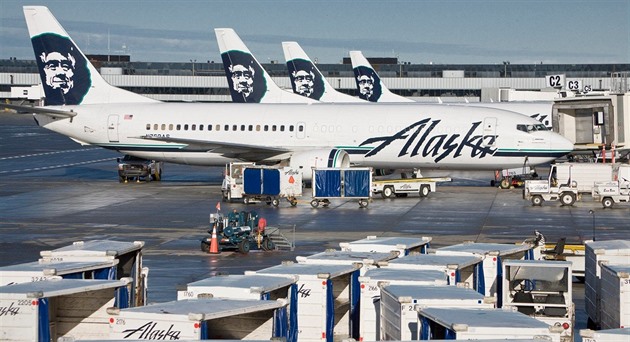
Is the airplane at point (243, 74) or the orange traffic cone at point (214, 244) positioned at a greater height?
the airplane at point (243, 74)

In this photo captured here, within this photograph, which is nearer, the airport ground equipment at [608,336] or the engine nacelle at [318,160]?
the airport ground equipment at [608,336]

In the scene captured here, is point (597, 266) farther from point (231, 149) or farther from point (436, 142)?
point (231, 149)

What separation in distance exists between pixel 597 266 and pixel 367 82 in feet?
248

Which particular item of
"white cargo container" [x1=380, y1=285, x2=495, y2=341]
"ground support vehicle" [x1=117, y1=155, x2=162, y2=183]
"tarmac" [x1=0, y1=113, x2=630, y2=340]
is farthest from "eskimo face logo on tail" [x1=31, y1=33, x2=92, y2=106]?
"white cargo container" [x1=380, y1=285, x2=495, y2=341]

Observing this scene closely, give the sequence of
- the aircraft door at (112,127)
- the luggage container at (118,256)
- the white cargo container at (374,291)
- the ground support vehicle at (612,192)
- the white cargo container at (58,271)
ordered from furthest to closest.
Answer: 1. the aircraft door at (112,127)
2. the ground support vehicle at (612,192)
3. the luggage container at (118,256)
4. the white cargo container at (58,271)
5. the white cargo container at (374,291)

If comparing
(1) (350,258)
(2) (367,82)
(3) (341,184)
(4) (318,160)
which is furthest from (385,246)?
(2) (367,82)

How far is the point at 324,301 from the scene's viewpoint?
2134 centimetres

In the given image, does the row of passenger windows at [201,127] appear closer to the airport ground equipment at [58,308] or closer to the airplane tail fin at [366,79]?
the airplane tail fin at [366,79]

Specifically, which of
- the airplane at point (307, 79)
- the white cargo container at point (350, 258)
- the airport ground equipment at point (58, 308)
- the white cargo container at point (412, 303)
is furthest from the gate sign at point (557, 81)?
the airport ground equipment at point (58, 308)

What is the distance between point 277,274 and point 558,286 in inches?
261

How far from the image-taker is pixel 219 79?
15975 centimetres

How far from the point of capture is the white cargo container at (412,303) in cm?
1825

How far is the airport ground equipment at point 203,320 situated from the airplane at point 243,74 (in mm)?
58808

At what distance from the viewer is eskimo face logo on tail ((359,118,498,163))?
2218 inches
